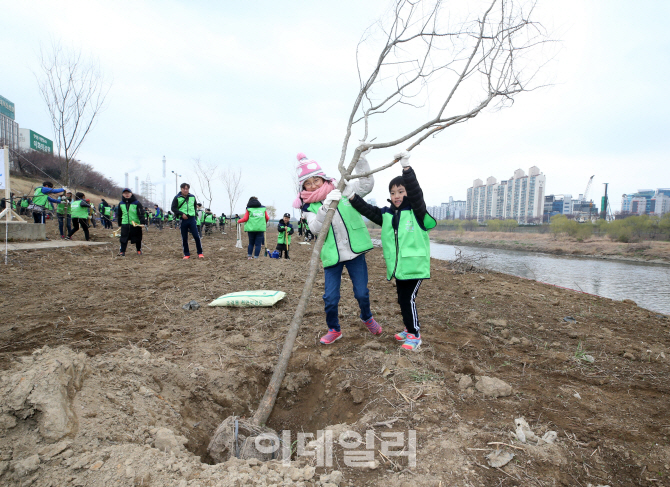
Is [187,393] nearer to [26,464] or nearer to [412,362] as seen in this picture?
[26,464]

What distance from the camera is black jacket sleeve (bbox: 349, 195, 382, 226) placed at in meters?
3.00

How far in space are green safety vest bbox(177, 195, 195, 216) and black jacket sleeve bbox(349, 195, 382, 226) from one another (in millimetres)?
5704

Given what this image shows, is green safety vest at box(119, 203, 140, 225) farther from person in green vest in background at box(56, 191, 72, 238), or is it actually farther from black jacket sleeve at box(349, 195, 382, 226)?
black jacket sleeve at box(349, 195, 382, 226)

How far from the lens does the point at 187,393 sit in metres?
2.36

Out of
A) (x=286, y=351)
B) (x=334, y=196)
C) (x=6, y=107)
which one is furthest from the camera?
(x=6, y=107)

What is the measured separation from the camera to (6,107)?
51.0 meters

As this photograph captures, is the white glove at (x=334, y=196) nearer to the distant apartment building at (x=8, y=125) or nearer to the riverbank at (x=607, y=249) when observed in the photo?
the riverbank at (x=607, y=249)

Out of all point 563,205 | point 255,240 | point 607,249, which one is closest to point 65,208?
point 255,240

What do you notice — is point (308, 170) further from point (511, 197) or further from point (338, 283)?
point (511, 197)

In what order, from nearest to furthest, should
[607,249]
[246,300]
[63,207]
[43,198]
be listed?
[246,300], [43,198], [63,207], [607,249]

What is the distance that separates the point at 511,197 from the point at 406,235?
111m

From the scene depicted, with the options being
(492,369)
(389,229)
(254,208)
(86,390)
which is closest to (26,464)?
(86,390)

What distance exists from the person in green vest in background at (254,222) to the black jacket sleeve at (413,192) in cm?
557

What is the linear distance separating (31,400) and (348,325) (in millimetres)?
2642
